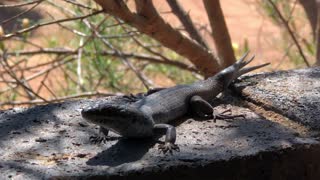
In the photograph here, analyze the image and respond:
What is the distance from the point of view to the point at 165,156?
7.11 ft

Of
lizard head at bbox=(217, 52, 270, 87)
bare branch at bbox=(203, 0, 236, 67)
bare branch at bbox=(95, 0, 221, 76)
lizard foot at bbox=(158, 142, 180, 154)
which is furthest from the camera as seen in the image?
bare branch at bbox=(203, 0, 236, 67)

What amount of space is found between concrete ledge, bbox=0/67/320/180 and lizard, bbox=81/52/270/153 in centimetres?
5

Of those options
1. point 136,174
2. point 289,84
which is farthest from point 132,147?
point 289,84

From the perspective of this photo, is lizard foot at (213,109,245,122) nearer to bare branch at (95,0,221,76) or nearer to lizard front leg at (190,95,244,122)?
lizard front leg at (190,95,244,122)

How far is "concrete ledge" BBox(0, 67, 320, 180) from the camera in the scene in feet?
6.82

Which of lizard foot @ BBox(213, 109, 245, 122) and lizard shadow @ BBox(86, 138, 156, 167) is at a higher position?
lizard shadow @ BBox(86, 138, 156, 167)

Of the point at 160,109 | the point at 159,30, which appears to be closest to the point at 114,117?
the point at 160,109

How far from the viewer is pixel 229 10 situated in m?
12.7

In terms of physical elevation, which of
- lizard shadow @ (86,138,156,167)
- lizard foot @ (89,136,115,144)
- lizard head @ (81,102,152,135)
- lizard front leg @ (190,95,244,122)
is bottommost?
lizard front leg @ (190,95,244,122)

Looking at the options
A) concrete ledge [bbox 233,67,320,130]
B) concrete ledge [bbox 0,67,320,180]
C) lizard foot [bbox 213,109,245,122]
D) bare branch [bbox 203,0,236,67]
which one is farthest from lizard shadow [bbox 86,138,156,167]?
bare branch [bbox 203,0,236,67]

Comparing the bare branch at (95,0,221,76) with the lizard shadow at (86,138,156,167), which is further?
the bare branch at (95,0,221,76)

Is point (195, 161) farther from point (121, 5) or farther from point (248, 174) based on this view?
point (121, 5)

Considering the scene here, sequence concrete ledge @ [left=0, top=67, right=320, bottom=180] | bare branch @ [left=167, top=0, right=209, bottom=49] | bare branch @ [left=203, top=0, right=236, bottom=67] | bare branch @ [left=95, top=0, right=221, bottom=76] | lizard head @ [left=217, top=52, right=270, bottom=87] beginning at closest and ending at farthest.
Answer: concrete ledge @ [left=0, top=67, right=320, bottom=180], lizard head @ [left=217, top=52, right=270, bottom=87], bare branch @ [left=95, top=0, right=221, bottom=76], bare branch @ [left=203, top=0, right=236, bottom=67], bare branch @ [left=167, top=0, right=209, bottom=49]

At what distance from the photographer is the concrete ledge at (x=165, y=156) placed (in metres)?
2.08
